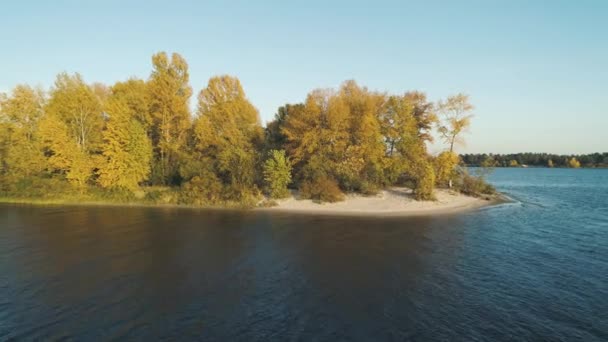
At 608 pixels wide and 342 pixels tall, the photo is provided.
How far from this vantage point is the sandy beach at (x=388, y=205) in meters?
31.5

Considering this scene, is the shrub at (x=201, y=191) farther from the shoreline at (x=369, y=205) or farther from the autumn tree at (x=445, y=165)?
the autumn tree at (x=445, y=165)

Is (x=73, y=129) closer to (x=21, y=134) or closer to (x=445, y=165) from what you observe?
(x=21, y=134)

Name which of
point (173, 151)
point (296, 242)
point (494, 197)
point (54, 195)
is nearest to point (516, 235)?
point (296, 242)

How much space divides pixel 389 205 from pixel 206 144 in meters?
26.3

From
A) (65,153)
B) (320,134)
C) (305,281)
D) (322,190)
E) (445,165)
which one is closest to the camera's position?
(305,281)

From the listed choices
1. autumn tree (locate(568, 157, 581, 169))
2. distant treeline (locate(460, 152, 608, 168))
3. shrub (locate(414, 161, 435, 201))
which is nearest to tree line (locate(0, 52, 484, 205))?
shrub (locate(414, 161, 435, 201))

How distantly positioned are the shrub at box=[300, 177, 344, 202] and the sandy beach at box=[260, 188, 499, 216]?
78cm

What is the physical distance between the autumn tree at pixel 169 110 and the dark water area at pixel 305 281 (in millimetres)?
17538

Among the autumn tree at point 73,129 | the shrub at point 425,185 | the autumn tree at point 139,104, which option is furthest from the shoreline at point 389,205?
the autumn tree at point 73,129

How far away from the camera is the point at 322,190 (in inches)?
1380

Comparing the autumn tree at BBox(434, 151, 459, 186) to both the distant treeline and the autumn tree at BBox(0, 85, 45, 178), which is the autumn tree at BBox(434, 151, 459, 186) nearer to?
the autumn tree at BBox(0, 85, 45, 178)

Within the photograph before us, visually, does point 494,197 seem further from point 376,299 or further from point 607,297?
point 376,299

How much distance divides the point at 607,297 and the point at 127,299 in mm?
19542

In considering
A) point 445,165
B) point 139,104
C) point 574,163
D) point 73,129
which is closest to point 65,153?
point 73,129
